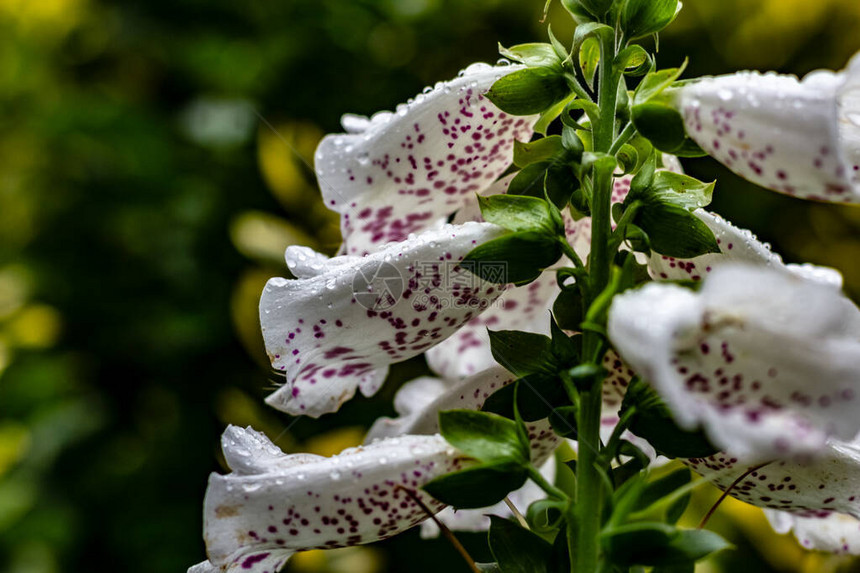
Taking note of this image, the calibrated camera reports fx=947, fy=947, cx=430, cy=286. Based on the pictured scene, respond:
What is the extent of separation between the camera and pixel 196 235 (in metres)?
1.69

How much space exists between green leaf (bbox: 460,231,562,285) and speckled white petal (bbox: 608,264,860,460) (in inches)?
4.3

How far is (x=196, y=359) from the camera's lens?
5.38ft

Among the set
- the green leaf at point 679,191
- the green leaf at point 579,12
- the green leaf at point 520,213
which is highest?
the green leaf at point 579,12

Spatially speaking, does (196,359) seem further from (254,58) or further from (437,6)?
(437,6)

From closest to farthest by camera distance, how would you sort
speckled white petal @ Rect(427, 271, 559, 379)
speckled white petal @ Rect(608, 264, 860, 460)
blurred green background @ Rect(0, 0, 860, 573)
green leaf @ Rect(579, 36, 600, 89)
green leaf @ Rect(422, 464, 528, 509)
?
speckled white petal @ Rect(608, 264, 860, 460), green leaf @ Rect(422, 464, 528, 509), green leaf @ Rect(579, 36, 600, 89), speckled white petal @ Rect(427, 271, 559, 379), blurred green background @ Rect(0, 0, 860, 573)

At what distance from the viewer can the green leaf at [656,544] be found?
47 centimetres

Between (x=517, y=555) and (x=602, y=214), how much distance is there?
0.71 ft

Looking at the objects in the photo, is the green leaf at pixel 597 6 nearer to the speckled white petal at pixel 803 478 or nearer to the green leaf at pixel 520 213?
the green leaf at pixel 520 213

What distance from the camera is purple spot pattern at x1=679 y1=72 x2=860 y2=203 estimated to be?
0.49 meters

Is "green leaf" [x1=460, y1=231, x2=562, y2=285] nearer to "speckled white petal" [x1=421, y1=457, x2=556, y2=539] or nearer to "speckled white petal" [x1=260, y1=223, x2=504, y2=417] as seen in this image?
"speckled white petal" [x1=260, y1=223, x2=504, y2=417]

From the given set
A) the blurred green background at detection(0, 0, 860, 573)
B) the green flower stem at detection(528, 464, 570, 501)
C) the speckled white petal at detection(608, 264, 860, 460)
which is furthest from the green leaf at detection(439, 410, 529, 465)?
the blurred green background at detection(0, 0, 860, 573)

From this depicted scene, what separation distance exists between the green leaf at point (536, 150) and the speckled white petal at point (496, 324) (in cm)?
16

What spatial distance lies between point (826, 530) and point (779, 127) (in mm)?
376

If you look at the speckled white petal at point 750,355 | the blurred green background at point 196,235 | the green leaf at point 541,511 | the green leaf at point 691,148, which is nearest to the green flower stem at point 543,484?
the green leaf at point 541,511
